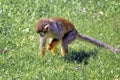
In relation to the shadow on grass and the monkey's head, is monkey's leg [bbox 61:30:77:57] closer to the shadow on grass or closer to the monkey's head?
the shadow on grass

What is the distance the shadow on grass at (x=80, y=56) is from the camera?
8116 mm

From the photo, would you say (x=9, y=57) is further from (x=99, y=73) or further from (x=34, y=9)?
(x=34, y=9)

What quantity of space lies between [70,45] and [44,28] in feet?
3.85

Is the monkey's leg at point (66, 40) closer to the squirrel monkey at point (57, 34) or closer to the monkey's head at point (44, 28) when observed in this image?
the squirrel monkey at point (57, 34)

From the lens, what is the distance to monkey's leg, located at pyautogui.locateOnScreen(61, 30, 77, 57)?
8.22m

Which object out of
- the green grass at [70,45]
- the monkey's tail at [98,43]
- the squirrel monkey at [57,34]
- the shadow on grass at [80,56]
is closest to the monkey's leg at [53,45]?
the squirrel monkey at [57,34]

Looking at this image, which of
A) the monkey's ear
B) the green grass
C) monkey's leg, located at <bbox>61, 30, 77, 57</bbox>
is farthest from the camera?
monkey's leg, located at <bbox>61, 30, 77, 57</bbox>

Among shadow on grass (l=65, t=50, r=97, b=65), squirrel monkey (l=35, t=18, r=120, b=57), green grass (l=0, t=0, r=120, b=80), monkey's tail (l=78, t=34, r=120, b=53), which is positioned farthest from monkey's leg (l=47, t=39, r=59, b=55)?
monkey's tail (l=78, t=34, r=120, b=53)

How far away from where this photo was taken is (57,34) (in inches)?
322

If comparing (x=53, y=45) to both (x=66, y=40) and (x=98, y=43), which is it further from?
(x=98, y=43)

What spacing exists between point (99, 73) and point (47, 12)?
3267mm

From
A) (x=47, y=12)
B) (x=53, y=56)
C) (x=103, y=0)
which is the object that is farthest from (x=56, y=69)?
(x=103, y=0)

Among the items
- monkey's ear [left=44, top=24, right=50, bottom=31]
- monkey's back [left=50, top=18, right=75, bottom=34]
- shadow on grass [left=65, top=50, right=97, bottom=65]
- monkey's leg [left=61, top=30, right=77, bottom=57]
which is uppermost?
monkey's ear [left=44, top=24, right=50, bottom=31]

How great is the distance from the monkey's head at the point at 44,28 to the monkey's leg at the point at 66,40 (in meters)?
0.38
